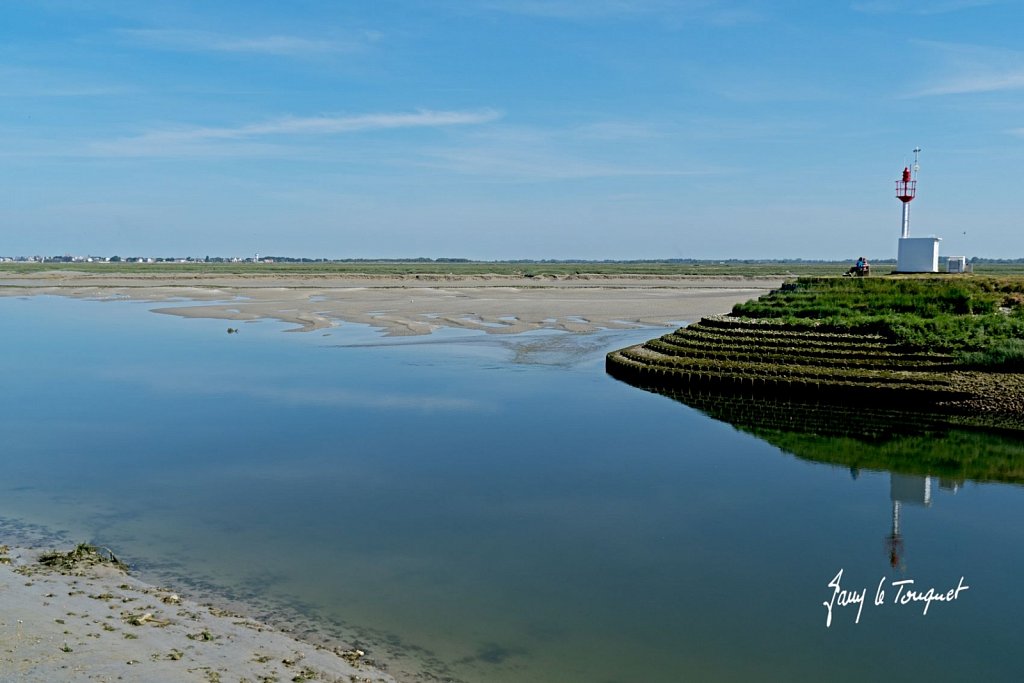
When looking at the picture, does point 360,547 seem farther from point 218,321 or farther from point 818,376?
point 218,321

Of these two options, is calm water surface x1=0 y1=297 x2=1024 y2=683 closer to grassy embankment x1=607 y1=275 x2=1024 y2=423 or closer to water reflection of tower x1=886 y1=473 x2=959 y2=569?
water reflection of tower x1=886 y1=473 x2=959 y2=569

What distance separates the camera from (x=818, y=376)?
31.5 metres

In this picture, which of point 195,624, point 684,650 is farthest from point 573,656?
point 195,624

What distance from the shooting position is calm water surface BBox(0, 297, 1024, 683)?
1108 cm

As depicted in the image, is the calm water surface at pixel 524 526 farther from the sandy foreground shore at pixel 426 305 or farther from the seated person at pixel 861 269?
the sandy foreground shore at pixel 426 305

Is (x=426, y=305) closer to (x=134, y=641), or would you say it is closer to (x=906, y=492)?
(x=906, y=492)

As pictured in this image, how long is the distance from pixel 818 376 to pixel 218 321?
4532 centimetres

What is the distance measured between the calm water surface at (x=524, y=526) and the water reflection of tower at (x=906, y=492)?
0.10m

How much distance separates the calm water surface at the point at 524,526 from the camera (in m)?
11.1

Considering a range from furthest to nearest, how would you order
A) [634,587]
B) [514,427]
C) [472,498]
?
1. [514,427]
2. [472,498]
3. [634,587]

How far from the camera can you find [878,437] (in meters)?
25.1
